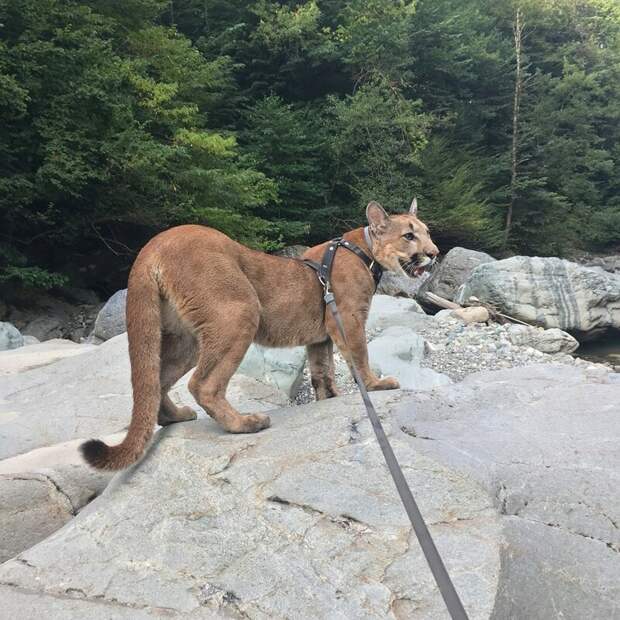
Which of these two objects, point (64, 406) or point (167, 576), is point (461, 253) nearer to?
point (64, 406)

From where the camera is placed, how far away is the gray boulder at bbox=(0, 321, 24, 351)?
1200 cm

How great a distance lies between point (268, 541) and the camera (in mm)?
2840

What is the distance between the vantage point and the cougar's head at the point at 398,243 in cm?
Answer: 496

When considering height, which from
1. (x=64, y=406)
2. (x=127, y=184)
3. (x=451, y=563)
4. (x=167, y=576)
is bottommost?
(x=64, y=406)

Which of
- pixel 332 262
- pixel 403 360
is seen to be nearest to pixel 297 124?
pixel 403 360

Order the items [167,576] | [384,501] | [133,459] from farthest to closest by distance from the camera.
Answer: [133,459] < [384,501] < [167,576]

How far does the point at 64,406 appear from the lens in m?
6.18

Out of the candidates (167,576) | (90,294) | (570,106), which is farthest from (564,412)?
(570,106)

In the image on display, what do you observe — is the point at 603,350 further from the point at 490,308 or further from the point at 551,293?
the point at 490,308

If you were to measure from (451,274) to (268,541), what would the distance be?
736 inches

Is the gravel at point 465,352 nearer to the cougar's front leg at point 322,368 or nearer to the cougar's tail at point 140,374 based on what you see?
the cougar's front leg at point 322,368

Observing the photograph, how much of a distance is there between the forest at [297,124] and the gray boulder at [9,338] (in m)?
3.01

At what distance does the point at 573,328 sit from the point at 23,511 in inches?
609

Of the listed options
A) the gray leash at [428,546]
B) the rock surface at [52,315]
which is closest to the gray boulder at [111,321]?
the rock surface at [52,315]
